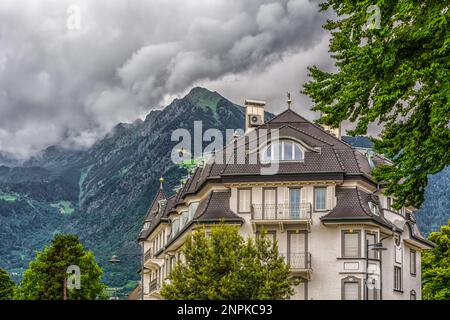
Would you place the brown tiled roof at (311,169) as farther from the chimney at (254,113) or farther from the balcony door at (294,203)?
the chimney at (254,113)

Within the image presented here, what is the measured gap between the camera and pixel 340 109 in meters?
24.9

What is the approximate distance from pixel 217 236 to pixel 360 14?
1943cm

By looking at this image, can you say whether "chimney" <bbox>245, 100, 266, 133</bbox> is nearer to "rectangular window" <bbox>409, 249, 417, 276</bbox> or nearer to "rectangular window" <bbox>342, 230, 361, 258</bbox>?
"rectangular window" <bbox>409, 249, 417, 276</bbox>

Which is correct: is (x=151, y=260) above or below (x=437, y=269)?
above

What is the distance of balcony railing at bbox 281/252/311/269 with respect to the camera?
57125mm

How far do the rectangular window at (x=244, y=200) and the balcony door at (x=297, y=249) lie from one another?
3101 millimetres

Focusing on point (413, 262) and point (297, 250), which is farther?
point (413, 262)

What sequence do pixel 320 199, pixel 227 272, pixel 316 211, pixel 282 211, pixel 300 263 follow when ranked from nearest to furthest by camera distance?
pixel 227 272 → pixel 300 263 → pixel 282 211 → pixel 316 211 → pixel 320 199

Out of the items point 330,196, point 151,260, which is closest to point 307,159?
point 330,196

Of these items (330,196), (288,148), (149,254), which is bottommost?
(149,254)

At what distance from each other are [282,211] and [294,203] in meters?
1.00

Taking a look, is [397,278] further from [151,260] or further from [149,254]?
[149,254]

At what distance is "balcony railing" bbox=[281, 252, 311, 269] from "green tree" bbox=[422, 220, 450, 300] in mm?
15506

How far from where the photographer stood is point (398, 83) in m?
23.4
